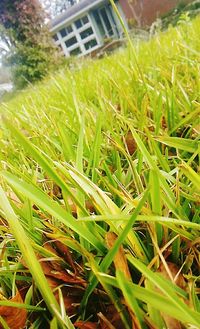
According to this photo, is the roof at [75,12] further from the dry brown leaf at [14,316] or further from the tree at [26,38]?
the dry brown leaf at [14,316]

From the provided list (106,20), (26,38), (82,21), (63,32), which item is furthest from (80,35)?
(26,38)

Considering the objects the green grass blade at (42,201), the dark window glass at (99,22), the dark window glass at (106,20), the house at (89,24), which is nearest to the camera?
the green grass blade at (42,201)

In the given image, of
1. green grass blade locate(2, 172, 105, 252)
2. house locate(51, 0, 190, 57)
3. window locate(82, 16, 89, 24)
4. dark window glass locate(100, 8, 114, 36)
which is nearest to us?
green grass blade locate(2, 172, 105, 252)

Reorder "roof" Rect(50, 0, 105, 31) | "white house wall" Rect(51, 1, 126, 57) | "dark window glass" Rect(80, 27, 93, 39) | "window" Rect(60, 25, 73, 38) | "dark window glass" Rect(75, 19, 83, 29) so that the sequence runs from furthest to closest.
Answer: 1. "window" Rect(60, 25, 73, 38)
2. "dark window glass" Rect(75, 19, 83, 29)
3. "dark window glass" Rect(80, 27, 93, 39)
4. "white house wall" Rect(51, 1, 126, 57)
5. "roof" Rect(50, 0, 105, 31)

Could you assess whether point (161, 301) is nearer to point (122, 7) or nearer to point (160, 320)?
point (160, 320)

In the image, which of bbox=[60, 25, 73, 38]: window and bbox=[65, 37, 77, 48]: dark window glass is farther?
bbox=[65, 37, 77, 48]: dark window glass

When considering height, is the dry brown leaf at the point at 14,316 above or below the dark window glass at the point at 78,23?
below

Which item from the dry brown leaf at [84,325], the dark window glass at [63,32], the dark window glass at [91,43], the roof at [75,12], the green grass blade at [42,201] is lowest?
the dry brown leaf at [84,325]

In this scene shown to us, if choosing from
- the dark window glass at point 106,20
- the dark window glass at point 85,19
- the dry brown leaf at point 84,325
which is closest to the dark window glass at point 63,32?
the dark window glass at point 85,19

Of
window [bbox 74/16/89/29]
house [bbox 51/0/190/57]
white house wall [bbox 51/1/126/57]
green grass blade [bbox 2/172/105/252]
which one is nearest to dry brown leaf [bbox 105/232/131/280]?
green grass blade [bbox 2/172/105/252]

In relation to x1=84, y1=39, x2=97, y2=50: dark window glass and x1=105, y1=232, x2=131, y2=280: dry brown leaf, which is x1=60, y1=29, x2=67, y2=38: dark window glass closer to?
x1=84, y1=39, x2=97, y2=50: dark window glass
